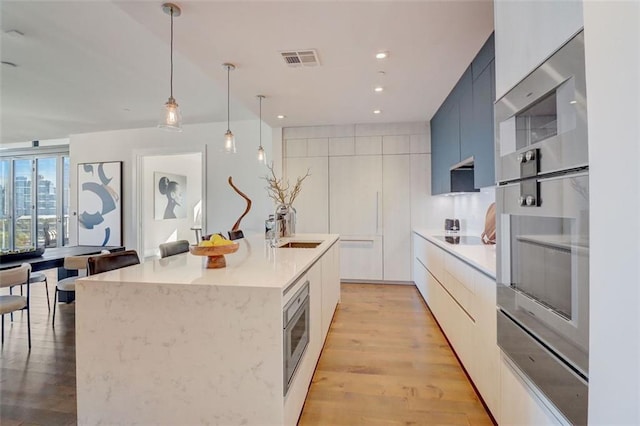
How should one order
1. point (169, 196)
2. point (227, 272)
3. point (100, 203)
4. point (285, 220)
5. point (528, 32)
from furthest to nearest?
point (169, 196) → point (100, 203) → point (285, 220) → point (227, 272) → point (528, 32)

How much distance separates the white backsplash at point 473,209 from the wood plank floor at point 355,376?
4.29ft

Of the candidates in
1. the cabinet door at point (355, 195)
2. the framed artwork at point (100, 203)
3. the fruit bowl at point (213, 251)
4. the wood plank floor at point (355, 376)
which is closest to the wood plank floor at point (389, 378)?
the wood plank floor at point (355, 376)

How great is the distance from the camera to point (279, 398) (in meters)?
1.34

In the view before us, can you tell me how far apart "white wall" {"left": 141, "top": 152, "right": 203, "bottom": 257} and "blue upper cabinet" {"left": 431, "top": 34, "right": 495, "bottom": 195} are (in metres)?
4.63

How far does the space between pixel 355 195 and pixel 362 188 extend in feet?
0.53

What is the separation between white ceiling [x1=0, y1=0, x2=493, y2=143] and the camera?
6.87 feet

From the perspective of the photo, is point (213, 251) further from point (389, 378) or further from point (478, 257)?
point (478, 257)

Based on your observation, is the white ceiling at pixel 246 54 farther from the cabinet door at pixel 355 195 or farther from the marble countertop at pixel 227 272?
the marble countertop at pixel 227 272

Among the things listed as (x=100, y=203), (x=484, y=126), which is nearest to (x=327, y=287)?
(x=484, y=126)

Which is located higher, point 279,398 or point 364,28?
point 364,28

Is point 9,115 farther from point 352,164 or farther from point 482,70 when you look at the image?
point 482,70

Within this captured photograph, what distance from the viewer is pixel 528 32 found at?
1140 millimetres

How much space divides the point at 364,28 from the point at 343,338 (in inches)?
105

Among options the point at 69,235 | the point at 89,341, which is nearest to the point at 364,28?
→ the point at 89,341
